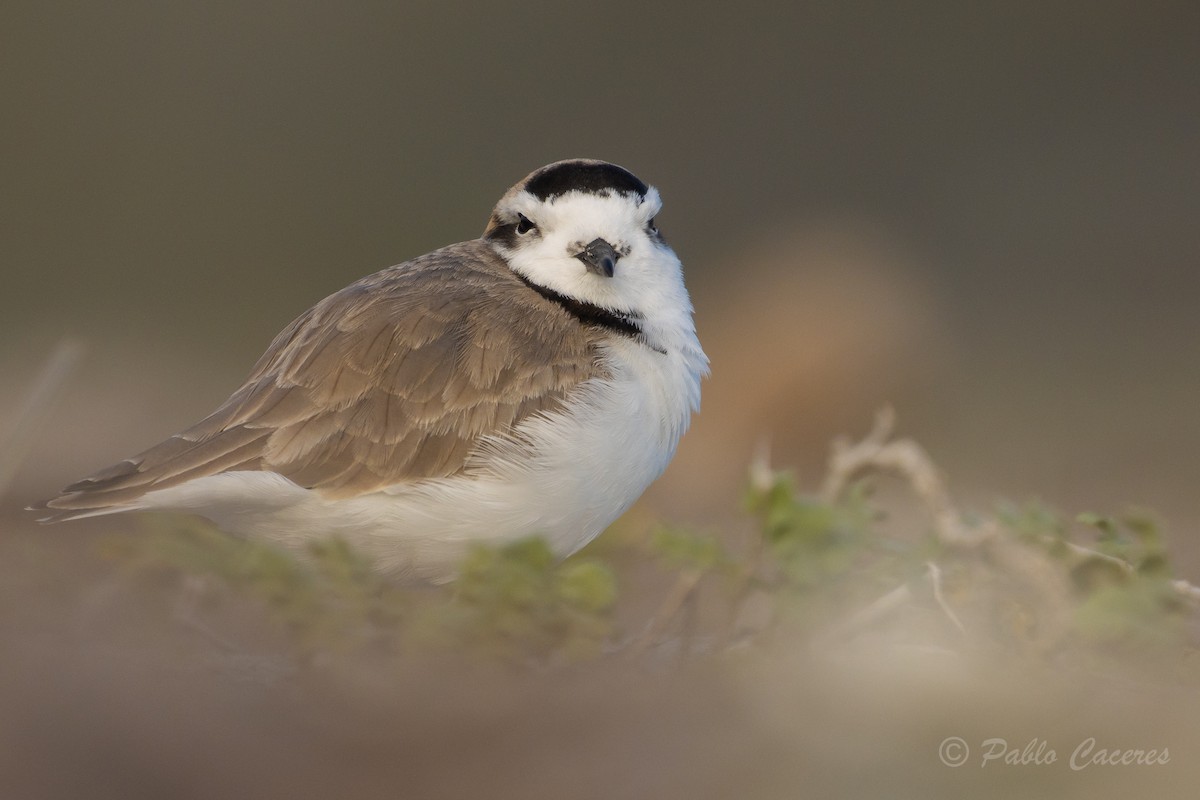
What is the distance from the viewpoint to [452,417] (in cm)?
393

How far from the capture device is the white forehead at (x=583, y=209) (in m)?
4.43

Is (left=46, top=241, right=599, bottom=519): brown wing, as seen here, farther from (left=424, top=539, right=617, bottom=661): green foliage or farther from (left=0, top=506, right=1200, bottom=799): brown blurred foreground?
(left=0, top=506, right=1200, bottom=799): brown blurred foreground

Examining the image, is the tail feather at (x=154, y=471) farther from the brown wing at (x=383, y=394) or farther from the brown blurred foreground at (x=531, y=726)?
the brown blurred foreground at (x=531, y=726)

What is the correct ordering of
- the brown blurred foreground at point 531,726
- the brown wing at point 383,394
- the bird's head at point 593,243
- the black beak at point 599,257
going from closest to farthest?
the brown blurred foreground at point 531,726, the brown wing at point 383,394, the black beak at point 599,257, the bird's head at point 593,243

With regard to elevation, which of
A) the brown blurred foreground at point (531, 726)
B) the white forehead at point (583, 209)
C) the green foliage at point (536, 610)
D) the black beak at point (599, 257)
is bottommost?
the brown blurred foreground at point (531, 726)

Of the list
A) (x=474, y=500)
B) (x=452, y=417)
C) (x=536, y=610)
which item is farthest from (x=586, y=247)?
(x=536, y=610)

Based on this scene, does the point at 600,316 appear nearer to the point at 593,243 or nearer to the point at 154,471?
the point at 593,243

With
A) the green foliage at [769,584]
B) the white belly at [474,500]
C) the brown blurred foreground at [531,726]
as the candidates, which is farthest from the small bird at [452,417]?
the brown blurred foreground at [531,726]

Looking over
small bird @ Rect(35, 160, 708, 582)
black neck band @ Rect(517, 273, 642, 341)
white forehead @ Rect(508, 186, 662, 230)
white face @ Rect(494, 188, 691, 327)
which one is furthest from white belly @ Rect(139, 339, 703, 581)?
white forehead @ Rect(508, 186, 662, 230)

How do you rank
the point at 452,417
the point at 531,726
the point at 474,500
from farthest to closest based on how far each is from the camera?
1. the point at 452,417
2. the point at 474,500
3. the point at 531,726

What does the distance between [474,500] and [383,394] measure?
0.48m

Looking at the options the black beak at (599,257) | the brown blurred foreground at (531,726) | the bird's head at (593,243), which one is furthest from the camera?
the bird's head at (593,243)

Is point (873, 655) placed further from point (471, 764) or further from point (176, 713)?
point (176, 713)

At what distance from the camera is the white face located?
4395mm
